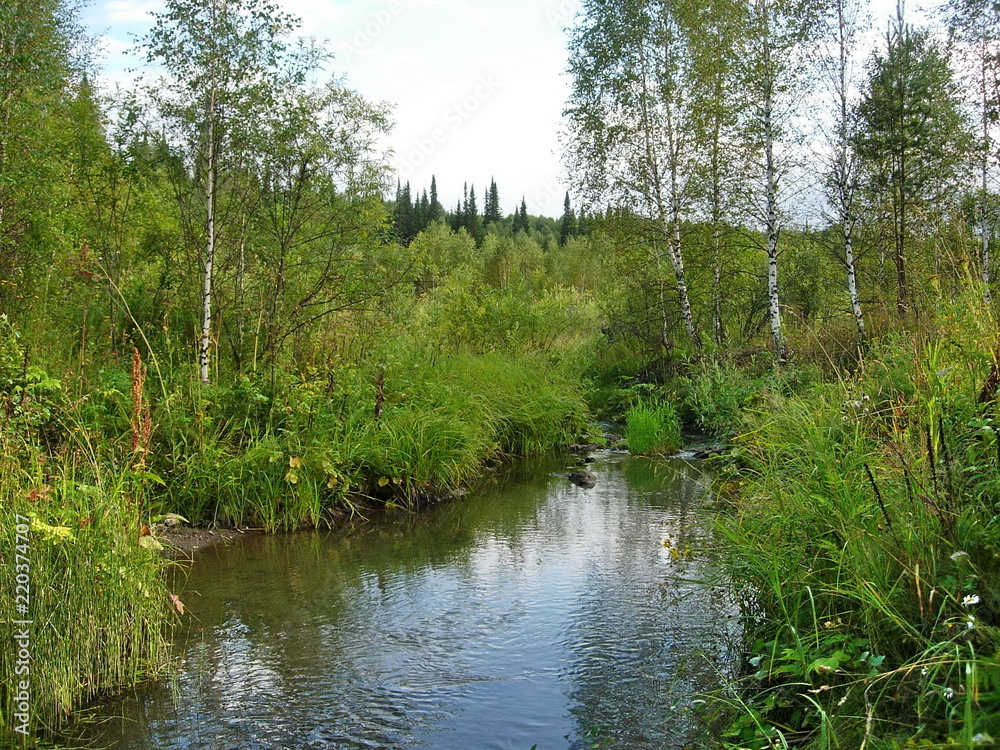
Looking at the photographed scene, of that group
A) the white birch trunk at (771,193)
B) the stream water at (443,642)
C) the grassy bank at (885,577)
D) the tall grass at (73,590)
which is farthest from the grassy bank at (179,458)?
the white birch trunk at (771,193)

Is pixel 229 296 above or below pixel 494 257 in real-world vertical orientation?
below

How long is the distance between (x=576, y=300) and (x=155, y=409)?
19.6 m

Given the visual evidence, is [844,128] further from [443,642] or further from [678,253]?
[443,642]

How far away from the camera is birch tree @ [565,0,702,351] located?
52.7ft

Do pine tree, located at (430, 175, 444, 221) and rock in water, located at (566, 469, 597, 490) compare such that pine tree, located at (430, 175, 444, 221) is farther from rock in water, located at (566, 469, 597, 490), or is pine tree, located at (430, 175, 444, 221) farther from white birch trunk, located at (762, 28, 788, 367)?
rock in water, located at (566, 469, 597, 490)

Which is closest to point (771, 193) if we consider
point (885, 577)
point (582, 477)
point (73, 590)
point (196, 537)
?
point (582, 477)

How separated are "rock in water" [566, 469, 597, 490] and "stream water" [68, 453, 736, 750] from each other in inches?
72.2

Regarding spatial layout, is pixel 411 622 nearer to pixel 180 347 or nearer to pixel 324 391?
pixel 324 391

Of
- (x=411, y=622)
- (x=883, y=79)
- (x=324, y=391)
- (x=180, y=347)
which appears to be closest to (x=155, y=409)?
(x=180, y=347)

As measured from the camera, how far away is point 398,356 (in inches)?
415

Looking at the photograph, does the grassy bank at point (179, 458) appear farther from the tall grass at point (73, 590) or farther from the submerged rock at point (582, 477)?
the submerged rock at point (582, 477)

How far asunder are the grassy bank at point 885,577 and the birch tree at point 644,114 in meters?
11.8

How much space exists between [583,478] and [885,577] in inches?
274

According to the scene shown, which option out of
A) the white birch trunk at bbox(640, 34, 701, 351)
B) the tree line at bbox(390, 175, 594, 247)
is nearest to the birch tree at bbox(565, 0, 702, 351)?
the white birch trunk at bbox(640, 34, 701, 351)
